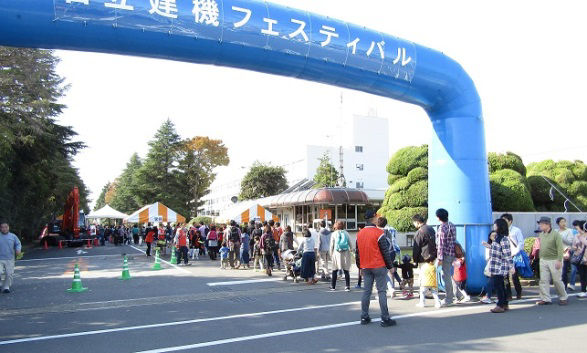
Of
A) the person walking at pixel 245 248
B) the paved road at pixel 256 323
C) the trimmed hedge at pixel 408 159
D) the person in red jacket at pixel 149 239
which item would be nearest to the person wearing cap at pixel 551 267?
the paved road at pixel 256 323

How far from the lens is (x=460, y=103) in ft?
32.1

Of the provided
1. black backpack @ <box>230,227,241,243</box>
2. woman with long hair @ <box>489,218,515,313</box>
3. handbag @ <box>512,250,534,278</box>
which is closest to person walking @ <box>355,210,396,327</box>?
woman with long hair @ <box>489,218,515,313</box>

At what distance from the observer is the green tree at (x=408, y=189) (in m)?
19.9

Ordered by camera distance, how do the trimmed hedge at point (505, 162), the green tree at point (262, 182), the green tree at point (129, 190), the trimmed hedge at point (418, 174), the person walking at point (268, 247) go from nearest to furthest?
the person walking at point (268, 247), the trimmed hedge at point (505, 162), the trimmed hedge at point (418, 174), the green tree at point (262, 182), the green tree at point (129, 190)

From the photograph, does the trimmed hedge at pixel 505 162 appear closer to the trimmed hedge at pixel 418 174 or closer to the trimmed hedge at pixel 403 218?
the trimmed hedge at pixel 418 174

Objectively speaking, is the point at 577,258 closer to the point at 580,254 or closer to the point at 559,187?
the point at 580,254

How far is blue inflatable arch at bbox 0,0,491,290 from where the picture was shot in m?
6.88

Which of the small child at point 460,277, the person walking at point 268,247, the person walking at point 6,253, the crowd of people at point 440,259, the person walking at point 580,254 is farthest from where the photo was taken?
the person walking at point 268,247

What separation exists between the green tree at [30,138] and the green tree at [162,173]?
12.1 meters

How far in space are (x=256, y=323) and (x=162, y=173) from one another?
172 feet

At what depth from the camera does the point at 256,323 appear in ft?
24.4

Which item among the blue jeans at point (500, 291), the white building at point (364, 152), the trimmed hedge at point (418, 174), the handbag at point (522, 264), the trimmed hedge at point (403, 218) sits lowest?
the blue jeans at point (500, 291)

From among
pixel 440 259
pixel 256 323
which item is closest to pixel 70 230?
pixel 256 323

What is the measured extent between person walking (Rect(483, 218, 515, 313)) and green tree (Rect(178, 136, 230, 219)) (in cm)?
5106
